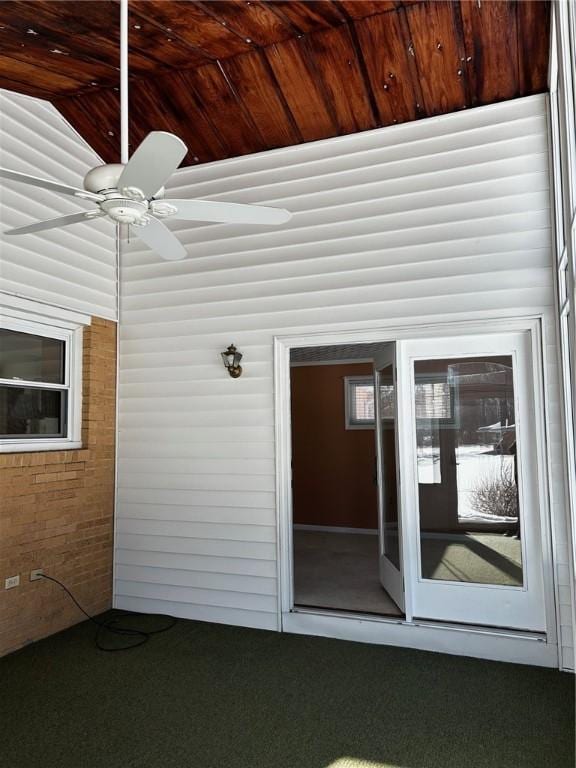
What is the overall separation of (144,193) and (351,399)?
5.67 metres

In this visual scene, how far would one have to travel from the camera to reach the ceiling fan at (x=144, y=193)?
1875 millimetres

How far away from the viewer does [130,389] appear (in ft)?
15.5

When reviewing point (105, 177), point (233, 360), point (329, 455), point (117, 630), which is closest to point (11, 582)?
point (117, 630)

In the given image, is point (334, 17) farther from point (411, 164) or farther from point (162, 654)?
point (162, 654)

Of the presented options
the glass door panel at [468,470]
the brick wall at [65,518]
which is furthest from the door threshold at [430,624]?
the brick wall at [65,518]

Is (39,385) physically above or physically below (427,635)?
above

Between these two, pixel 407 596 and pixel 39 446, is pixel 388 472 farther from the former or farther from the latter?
pixel 39 446

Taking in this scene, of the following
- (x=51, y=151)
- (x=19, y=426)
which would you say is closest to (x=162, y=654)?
(x=19, y=426)

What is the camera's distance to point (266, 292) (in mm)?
4309

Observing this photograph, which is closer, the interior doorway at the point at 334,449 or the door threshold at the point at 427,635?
the door threshold at the point at 427,635

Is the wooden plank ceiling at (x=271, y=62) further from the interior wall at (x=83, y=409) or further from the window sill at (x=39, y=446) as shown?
the window sill at (x=39, y=446)

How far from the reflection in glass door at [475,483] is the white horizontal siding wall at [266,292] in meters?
0.21

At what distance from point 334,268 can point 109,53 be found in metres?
2.08

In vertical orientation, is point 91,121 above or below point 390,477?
above
